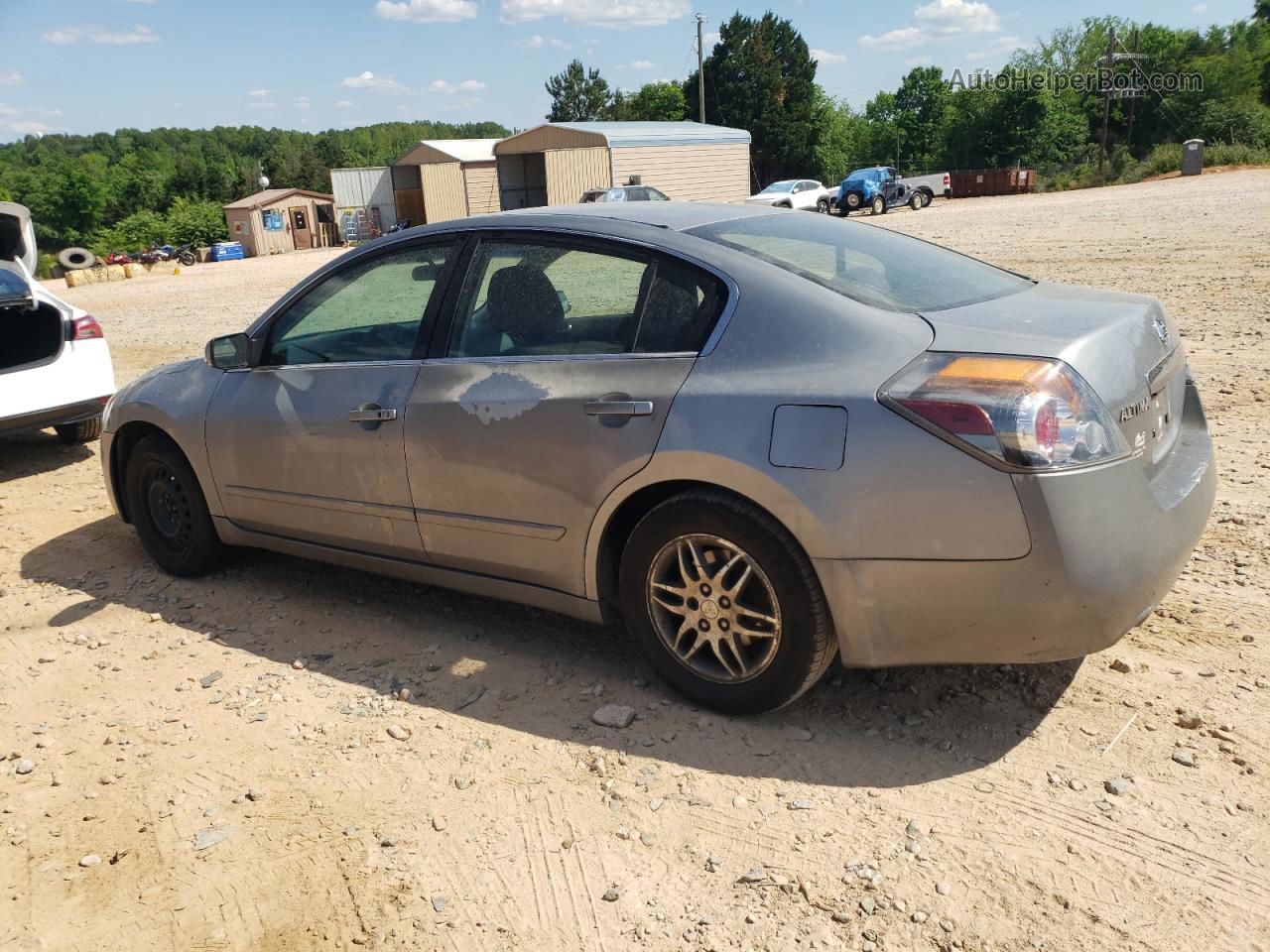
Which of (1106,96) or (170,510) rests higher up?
(1106,96)

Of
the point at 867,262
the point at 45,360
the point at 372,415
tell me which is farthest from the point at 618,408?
the point at 45,360

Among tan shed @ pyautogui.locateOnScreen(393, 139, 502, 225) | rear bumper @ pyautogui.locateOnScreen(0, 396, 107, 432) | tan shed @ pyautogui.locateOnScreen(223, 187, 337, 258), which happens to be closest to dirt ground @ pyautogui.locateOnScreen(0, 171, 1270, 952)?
rear bumper @ pyautogui.locateOnScreen(0, 396, 107, 432)

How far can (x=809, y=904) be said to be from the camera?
2.51 m

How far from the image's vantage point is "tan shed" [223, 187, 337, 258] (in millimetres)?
45375

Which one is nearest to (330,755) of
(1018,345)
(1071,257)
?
(1018,345)

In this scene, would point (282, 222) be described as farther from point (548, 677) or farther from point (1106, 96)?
point (548, 677)

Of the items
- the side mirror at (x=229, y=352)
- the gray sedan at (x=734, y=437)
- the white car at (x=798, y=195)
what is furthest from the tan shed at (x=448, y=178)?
the gray sedan at (x=734, y=437)

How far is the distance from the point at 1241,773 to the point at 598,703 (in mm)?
1935

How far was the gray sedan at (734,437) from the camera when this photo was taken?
108 inches

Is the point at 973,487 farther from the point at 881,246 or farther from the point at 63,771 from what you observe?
the point at 63,771

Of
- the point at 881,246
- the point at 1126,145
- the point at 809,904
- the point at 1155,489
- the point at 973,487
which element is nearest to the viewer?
the point at 809,904

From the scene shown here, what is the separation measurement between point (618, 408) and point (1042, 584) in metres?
1.36

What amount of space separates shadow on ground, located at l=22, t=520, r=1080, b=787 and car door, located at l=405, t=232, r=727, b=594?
0.41 m

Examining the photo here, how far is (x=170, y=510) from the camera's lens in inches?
200
